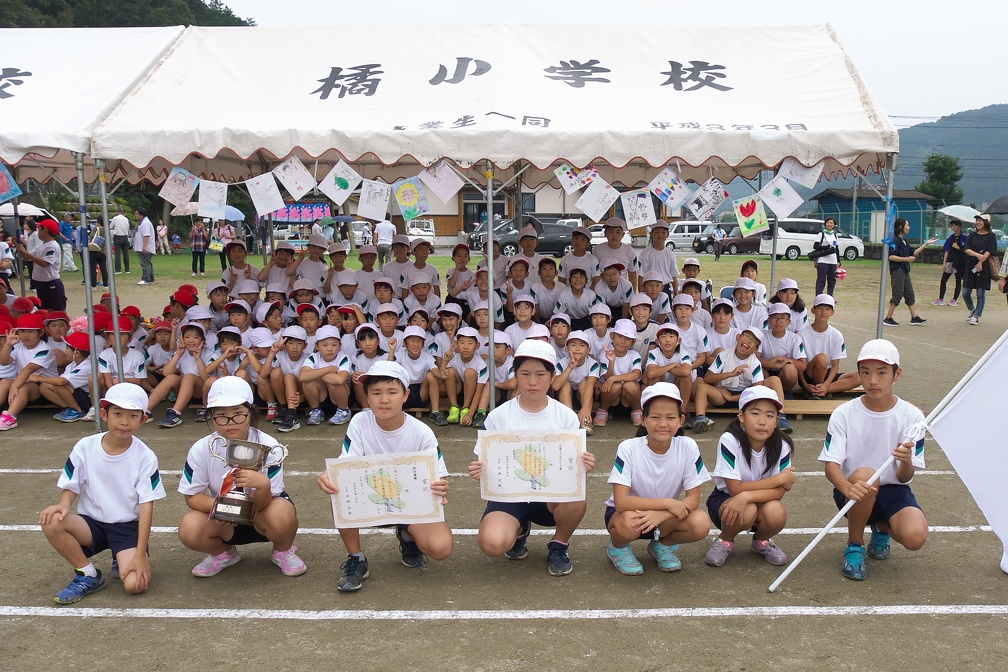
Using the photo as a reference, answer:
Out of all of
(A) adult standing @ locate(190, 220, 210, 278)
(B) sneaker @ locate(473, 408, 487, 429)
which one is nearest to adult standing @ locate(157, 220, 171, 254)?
(A) adult standing @ locate(190, 220, 210, 278)

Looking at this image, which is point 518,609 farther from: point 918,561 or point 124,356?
point 124,356

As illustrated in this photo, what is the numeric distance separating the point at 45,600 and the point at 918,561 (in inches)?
185

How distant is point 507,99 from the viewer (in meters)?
6.90

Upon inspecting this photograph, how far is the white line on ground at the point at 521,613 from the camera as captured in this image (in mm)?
3533

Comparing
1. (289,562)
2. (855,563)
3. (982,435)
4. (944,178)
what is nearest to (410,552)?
(289,562)

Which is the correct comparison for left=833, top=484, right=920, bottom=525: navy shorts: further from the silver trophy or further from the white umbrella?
the white umbrella

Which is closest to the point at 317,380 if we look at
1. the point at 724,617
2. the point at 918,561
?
the point at 724,617

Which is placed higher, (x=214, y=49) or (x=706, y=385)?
(x=214, y=49)

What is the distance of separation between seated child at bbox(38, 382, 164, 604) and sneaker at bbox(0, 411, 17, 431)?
12.9ft

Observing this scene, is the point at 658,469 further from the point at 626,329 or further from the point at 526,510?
the point at 626,329

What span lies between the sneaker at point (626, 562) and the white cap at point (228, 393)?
7.05 ft

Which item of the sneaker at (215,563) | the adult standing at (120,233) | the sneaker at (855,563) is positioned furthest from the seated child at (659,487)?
the adult standing at (120,233)

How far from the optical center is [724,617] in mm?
3514

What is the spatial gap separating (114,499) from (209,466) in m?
0.48
